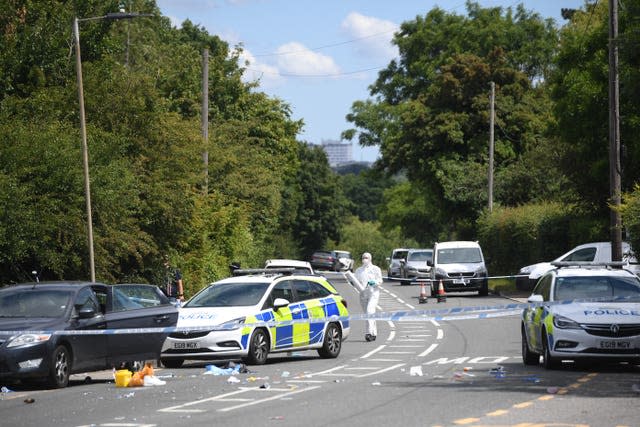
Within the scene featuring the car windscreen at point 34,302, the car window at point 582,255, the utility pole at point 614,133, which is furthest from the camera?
the car window at point 582,255

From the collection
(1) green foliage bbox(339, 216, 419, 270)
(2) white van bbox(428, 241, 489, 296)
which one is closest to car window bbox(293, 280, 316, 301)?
(2) white van bbox(428, 241, 489, 296)

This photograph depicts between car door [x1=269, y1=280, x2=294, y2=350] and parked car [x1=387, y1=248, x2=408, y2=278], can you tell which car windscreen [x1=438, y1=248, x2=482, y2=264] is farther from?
car door [x1=269, y1=280, x2=294, y2=350]

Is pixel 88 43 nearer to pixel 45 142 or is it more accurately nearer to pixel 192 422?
pixel 45 142

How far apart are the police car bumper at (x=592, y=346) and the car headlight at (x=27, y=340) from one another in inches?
283

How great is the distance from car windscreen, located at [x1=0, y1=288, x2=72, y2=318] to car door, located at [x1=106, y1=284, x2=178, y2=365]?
933mm

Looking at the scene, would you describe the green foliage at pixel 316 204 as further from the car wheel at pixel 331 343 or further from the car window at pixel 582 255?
the car wheel at pixel 331 343

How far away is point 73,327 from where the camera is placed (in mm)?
17703

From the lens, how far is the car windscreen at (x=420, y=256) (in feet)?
182

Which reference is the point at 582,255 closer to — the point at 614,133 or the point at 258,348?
the point at 614,133

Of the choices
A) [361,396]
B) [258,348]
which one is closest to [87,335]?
[258,348]

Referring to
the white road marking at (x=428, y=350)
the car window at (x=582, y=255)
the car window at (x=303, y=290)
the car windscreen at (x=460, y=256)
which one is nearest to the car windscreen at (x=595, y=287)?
the white road marking at (x=428, y=350)

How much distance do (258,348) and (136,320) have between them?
2132 mm

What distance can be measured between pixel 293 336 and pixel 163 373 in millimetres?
2624

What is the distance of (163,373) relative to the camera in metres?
19.6
